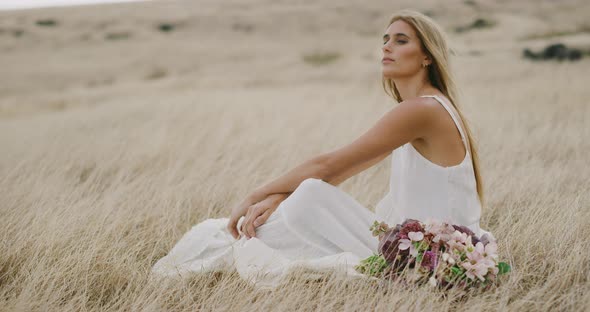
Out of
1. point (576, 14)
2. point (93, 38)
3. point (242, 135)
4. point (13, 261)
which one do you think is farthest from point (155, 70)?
point (576, 14)

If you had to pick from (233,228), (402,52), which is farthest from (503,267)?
(233,228)

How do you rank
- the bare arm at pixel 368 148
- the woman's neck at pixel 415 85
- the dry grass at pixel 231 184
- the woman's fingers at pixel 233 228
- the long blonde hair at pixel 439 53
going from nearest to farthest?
the dry grass at pixel 231 184, the bare arm at pixel 368 148, the long blonde hair at pixel 439 53, the woman's neck at pixel 415 85, the woman's fingers at pixel 233 228

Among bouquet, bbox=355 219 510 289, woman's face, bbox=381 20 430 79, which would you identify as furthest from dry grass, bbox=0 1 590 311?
woman's face, bbox=381 20 430 79

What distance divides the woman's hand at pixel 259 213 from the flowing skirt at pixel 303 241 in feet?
0.11

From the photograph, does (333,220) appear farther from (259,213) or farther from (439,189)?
(439,189)

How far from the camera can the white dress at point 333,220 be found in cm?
238

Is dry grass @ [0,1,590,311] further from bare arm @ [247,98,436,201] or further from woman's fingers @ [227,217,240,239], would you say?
bare arm @ [247,98,436,201]

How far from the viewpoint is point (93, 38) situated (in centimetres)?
2831

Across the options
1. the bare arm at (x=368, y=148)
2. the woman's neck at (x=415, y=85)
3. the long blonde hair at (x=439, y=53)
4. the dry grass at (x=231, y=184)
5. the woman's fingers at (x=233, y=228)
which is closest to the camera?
the dry grass at (x=231, y=184)

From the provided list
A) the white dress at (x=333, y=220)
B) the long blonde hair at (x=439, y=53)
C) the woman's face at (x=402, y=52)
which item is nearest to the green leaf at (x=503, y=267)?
the white dress at (x=333, y=220)

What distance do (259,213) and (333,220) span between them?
17.5 inches

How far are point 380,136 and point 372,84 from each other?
33.2ft

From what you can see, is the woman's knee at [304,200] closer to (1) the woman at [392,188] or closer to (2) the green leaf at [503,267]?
(1) the woman at [392,188]

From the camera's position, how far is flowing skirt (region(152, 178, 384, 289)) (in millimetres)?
2340
